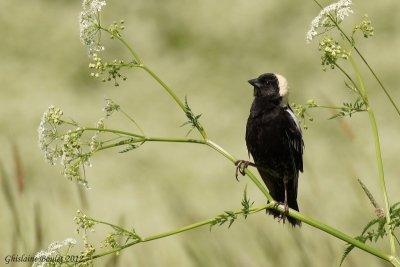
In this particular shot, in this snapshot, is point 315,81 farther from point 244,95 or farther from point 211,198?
point 211,198

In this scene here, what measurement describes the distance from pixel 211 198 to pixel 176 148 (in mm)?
1077

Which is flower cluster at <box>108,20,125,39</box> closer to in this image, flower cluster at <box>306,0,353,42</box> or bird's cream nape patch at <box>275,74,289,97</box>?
flower cluster at <box>306,0,353,42</box>

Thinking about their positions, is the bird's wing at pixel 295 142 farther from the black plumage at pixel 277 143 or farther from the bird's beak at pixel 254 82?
the bird's beak at pixel 254 82

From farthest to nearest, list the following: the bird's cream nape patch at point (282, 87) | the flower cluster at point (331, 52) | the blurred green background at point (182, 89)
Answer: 1. the blurred green background at point (182, 89)
2. the bird's cream nape patch at point (282, 87)
3. the flower cluster at point (331, 52)

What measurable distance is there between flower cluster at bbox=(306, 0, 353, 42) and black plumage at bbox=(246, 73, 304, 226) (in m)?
0.58

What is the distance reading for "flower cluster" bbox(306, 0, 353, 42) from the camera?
1.85 meters

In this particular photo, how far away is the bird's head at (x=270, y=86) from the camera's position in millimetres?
2607

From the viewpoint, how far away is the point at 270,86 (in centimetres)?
264

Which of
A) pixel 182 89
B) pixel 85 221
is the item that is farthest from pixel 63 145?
pixel 182 89

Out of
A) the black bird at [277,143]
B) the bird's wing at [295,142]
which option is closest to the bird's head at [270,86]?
the black bird at [277,143]

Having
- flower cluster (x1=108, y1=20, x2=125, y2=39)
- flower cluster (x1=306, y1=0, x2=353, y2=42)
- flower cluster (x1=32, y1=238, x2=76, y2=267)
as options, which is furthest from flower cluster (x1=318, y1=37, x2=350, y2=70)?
flower cluster (x1=32, y1=238, x2=76, y2=267)

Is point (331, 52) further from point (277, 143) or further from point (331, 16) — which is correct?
point (277, 143)

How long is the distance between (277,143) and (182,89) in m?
5.07

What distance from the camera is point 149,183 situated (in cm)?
609
